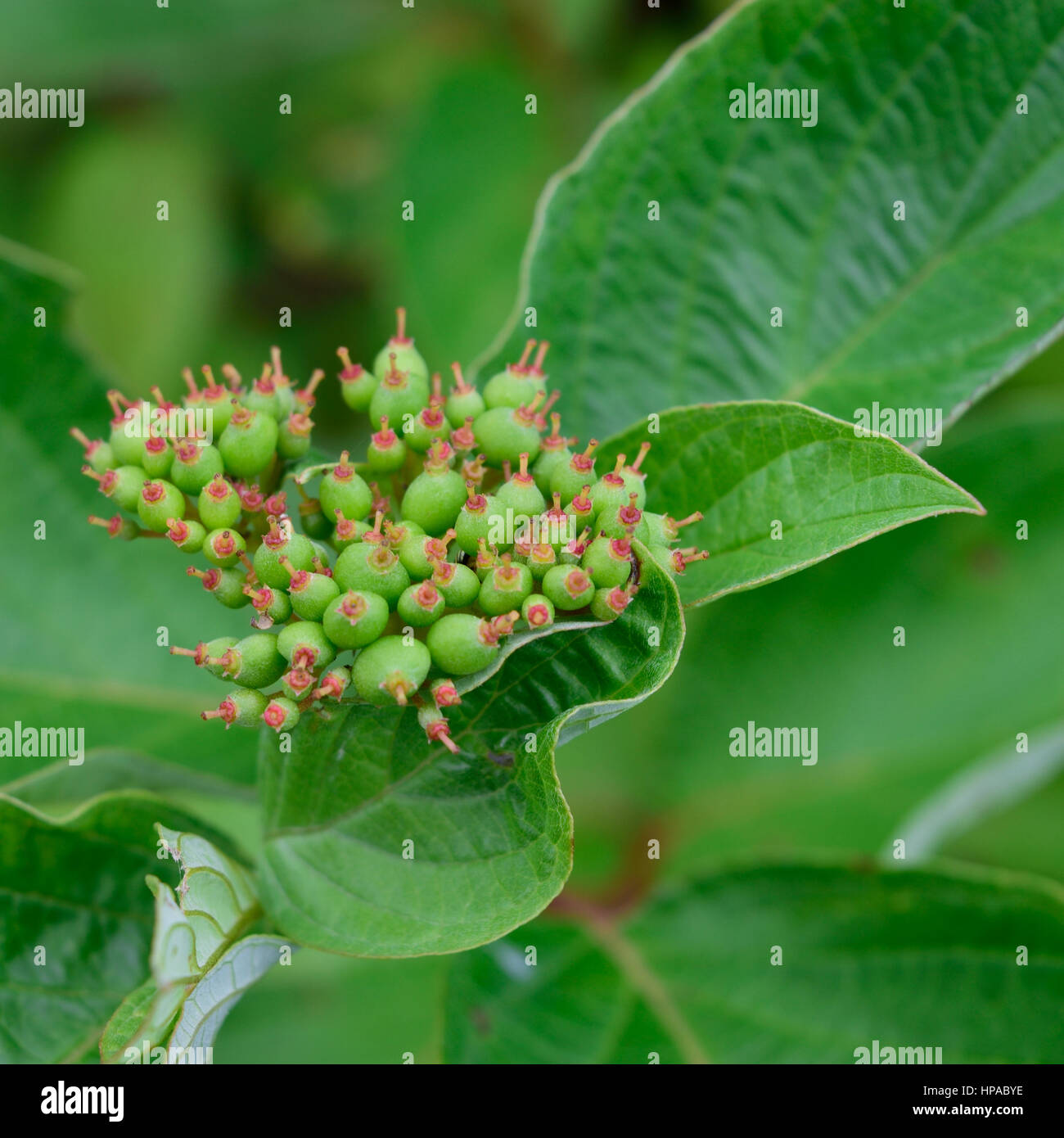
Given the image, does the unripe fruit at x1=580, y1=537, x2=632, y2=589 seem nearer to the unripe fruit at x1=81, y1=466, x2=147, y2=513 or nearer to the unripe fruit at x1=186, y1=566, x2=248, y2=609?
the unripe fruit at x1=186, y1=566, x2=248, y2=609

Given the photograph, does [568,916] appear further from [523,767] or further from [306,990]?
[306,990]

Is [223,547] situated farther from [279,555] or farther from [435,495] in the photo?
[435,495]

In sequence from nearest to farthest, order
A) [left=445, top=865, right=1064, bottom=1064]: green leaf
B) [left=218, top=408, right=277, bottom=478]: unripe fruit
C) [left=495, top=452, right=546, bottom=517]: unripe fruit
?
[left=495, top=452, right=546, bottom=517]: unripe fruit → [left=218, top=408, right=277, bottom=478]: unripe fruit → [left=445, top=865, right=1064, bottom=1064]: green leaf

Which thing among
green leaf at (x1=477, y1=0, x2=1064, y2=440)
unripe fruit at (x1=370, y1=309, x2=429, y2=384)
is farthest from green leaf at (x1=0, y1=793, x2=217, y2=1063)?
green leaf at (x1=477, y1=0, x2=1064, y2=440)

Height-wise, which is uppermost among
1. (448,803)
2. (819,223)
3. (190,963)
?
(819,223)

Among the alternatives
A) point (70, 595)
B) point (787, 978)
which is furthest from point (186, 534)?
point (787, 978)

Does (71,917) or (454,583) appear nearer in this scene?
(454,583)
